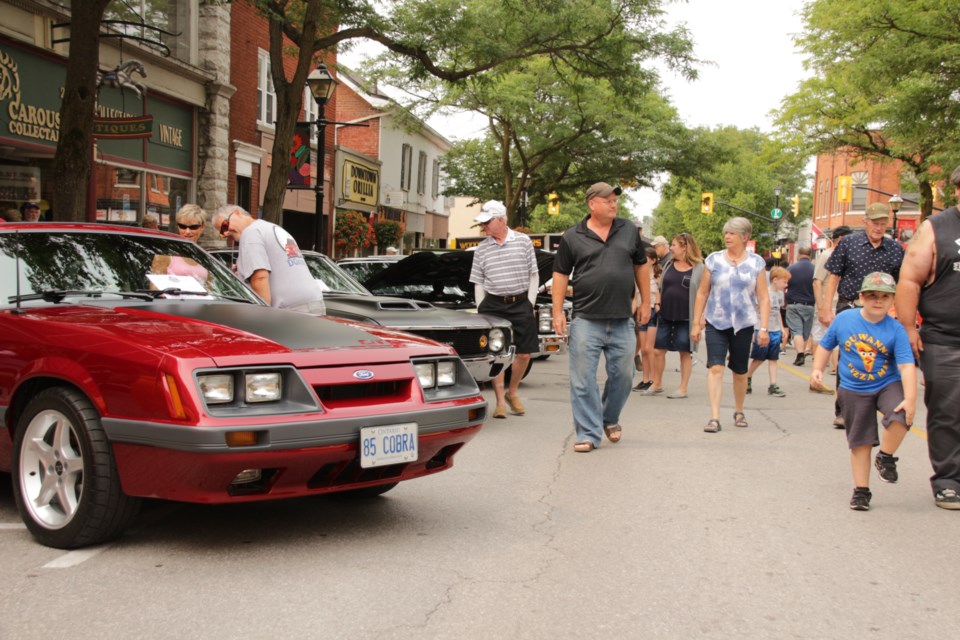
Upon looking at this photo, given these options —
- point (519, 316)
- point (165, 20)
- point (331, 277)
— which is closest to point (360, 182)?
point (165, 20)

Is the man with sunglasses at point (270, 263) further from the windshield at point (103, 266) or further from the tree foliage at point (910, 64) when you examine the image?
the tree foliage at point (910, 64)

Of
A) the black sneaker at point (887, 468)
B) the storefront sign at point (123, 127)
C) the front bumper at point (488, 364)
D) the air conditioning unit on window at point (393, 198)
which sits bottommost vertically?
the black sneaker at point (887, 468)

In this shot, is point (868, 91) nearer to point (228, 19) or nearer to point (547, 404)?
point (228, 19)

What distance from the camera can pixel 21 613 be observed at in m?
3.78

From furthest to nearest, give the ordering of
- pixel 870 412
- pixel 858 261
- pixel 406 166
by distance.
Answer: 1. pixel 406 166
2. pixel 858 261
3. pixel 870 412

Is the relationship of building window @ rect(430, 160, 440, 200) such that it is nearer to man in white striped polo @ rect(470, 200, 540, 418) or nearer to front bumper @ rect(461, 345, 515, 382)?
man in white striped polo @ rect(470, 200, 540, 418)

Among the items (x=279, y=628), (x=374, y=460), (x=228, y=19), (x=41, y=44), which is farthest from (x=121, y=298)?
(x=228, y=19)

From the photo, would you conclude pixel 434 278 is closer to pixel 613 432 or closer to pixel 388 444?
pixel 613 432

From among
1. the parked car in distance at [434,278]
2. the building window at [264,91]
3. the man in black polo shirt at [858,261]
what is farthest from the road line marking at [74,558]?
the building window at [264,91]

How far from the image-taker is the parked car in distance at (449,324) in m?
8.53

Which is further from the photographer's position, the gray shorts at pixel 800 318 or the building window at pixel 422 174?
the building window at pixel 422 174

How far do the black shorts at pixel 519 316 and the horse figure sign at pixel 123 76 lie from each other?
10.3 metres

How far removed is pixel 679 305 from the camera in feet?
Answer: 38.7

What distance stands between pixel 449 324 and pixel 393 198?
33604 millimetres
